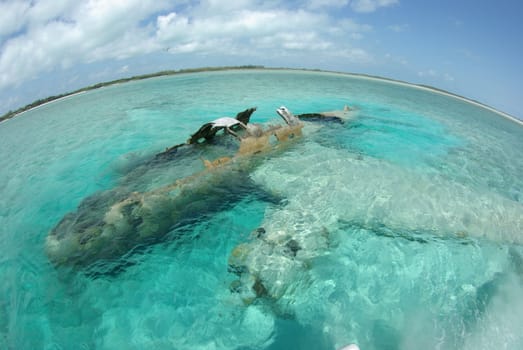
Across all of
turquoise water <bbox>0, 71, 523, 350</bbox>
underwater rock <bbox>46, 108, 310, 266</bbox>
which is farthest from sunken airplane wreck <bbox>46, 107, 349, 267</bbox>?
turquoise water <bbox>0, 71, 523, 350</bbox>

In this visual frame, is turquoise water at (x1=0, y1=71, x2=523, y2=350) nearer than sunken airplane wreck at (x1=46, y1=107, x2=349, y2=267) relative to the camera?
Yes

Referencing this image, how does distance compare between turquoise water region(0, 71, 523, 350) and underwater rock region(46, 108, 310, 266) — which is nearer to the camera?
turquoise water region(0, 71, 523, 350)

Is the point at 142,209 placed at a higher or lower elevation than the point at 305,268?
higher

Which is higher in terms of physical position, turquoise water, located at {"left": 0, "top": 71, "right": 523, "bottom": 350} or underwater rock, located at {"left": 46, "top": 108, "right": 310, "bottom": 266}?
underwater rock, located at {"left": 46, "top": 108, "right": 310, "bottom": 266}

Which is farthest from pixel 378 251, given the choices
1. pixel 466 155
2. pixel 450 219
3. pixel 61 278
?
pixel 466 155

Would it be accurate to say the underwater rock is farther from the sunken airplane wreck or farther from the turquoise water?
the turquoise water

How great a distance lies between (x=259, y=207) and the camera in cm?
895

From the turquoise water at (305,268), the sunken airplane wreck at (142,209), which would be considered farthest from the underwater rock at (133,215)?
the turquoise water at (305,268)

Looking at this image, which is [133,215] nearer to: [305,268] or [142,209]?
[142,209]

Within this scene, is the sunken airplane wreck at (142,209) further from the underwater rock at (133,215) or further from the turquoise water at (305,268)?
the turquoise water at (305,268)

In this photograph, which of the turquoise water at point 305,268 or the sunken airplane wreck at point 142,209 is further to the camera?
the sunken airplane wreck at point 142,209

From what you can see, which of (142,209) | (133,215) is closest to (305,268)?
(142,209)

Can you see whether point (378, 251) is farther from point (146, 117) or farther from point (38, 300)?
point (146, 117)

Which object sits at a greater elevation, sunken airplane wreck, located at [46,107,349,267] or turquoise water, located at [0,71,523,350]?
sunken airplane wreck, located at [46,107,349,267]
